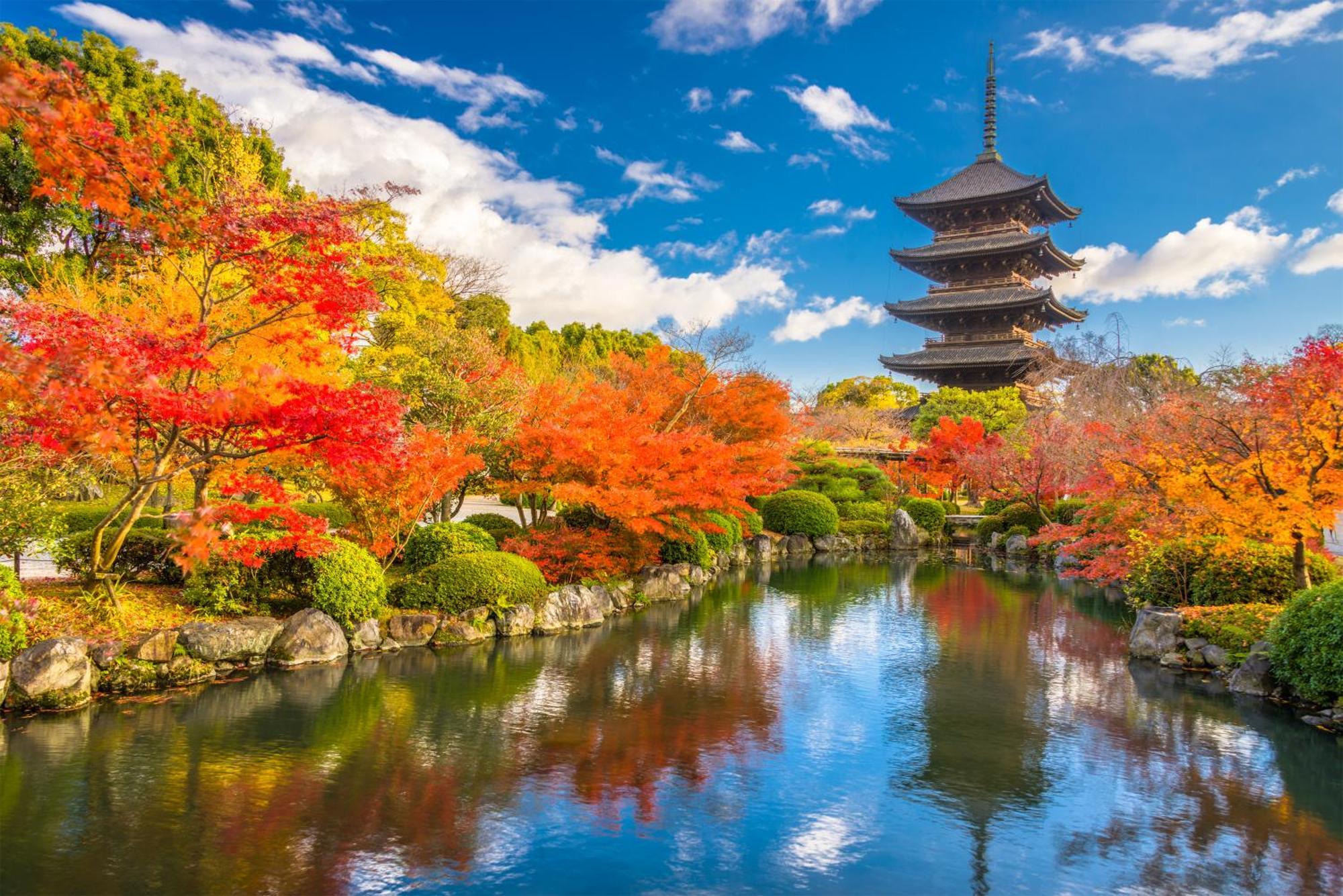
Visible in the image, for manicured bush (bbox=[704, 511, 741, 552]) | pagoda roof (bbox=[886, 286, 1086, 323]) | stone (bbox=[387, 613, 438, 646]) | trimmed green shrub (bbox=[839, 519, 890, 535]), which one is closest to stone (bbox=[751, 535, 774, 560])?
manicured bush (bbox=[704, 511, 741, 552])

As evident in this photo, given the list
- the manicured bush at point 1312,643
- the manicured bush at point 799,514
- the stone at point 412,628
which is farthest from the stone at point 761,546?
the manicured bush at point 1312,643

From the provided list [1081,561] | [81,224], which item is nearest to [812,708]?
[1081,561]

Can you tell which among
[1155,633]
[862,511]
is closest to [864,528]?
[862,511]

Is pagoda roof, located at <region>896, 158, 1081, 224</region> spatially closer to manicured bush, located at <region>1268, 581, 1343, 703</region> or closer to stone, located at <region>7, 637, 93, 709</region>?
manicured bush, located at <region>1268, 581, 1343, 703</region>

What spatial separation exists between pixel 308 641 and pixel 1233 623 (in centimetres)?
1083

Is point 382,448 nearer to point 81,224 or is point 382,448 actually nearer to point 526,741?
point 526,741

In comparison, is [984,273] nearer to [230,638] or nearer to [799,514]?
[799,514]

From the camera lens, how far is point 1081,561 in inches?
648

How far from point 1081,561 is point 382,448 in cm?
1420

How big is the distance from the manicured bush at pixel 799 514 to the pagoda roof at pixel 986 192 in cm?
1965

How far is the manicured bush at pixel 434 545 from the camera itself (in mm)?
11539

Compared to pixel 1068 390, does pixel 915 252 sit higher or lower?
higher

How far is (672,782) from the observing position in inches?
240

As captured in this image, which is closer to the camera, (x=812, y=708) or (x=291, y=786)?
(x=291, y=786)
